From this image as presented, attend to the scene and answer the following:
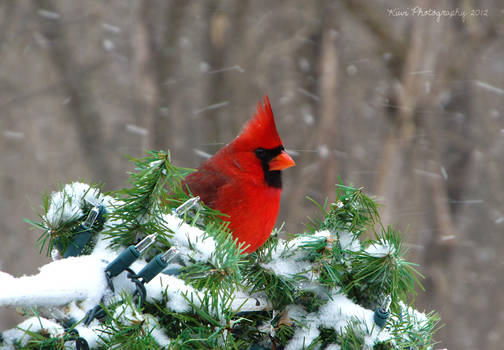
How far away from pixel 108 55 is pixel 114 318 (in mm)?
4621

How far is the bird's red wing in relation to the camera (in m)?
1.34

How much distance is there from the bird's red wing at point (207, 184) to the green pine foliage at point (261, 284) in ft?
1.55

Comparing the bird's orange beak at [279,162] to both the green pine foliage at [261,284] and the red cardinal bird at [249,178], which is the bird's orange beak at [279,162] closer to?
the red cardinal bird at [249,178]

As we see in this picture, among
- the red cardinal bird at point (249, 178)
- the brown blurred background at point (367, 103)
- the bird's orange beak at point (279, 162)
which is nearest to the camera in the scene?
the red cardinal bird at point (249, 178)

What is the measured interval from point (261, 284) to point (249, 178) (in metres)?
0.65

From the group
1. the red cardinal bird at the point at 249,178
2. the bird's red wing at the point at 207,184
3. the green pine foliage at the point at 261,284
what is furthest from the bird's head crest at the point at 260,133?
the green pine foliage at the point at 261,284

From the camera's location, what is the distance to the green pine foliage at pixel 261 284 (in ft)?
2.05

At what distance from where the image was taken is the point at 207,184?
1.39 metres

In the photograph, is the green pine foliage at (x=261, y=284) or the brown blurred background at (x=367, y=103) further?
the brown blurred background at (x=367, y=103)

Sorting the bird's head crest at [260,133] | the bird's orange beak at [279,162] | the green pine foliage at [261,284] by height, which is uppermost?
the bird's head crest at [260,133]

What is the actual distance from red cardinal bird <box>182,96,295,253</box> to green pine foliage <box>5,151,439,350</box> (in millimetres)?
365

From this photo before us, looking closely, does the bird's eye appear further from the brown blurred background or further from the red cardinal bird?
the brown blurred background

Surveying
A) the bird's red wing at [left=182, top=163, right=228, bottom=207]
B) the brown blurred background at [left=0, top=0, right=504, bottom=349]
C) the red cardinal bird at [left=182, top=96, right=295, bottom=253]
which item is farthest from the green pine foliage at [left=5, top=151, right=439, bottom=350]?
the brown blurred background at [left=0, top=0, right=504, bottom=349]

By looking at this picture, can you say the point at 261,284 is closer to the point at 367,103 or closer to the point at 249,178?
the point at 249,178
